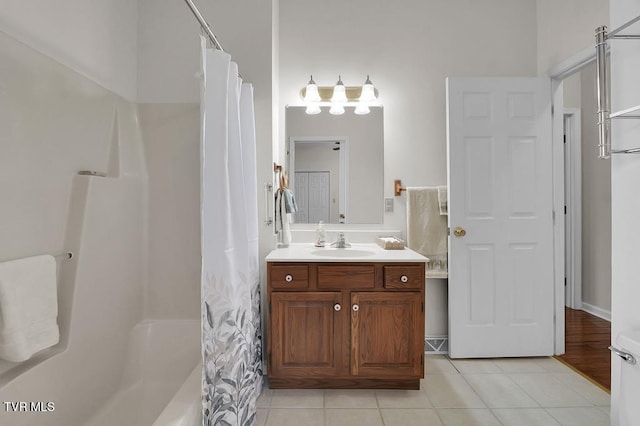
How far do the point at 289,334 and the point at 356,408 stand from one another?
56cm

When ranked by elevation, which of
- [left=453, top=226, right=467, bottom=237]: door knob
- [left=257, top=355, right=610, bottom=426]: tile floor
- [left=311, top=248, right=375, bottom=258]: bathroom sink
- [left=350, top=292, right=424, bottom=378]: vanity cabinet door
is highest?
[left=453, top=226, right=467, bottom=237]: door knob

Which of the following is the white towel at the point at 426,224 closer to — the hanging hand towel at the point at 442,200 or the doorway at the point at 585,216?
the hanging hand towel at the point at 442,200

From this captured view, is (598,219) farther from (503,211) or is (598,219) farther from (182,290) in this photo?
(182,290)

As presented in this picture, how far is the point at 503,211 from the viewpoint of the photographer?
2574 millimetres

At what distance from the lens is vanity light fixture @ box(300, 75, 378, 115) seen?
2.60 meters

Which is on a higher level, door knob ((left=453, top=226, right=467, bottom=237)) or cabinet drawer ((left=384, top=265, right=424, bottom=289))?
door knob ((left=453, top=226, right=467, bottom=237))

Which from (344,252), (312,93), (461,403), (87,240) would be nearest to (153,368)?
(87,240)

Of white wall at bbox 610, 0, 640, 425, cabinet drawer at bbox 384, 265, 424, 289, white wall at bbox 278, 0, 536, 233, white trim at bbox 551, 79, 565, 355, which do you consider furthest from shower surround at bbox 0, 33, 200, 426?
white trim at bbox 551, 79, 565, 355

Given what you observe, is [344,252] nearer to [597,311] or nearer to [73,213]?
[73,213]

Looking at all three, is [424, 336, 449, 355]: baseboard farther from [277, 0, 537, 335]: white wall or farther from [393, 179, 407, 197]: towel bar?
[393, 179, 407, 197]: towel bar

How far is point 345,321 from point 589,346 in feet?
7.03

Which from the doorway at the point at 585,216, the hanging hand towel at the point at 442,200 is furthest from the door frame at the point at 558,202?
the hanging hand towel at the point at 442,200

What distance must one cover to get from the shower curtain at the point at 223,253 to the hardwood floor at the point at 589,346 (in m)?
2.27

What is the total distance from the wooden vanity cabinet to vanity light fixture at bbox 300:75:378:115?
1242 mm
